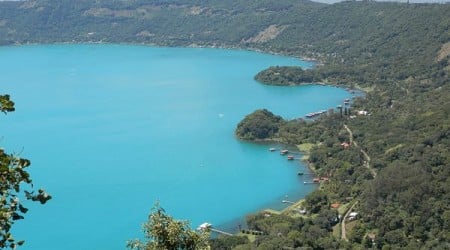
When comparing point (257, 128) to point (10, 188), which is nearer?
point (10, 188)

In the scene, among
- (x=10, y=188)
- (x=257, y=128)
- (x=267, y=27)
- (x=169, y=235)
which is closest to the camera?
(x=10, y=188)

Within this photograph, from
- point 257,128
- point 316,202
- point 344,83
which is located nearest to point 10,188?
point 316,202

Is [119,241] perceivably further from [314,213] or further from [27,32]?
[27,32]

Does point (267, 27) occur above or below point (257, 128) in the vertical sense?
above

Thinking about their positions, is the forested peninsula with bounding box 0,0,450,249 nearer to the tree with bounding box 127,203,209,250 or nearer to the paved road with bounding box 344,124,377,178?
the paved road with bounding box 344,124,377,178

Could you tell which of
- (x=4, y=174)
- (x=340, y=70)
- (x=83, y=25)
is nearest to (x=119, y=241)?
(x=4, y=174)

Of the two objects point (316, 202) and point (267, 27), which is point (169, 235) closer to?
point (316, 202)
